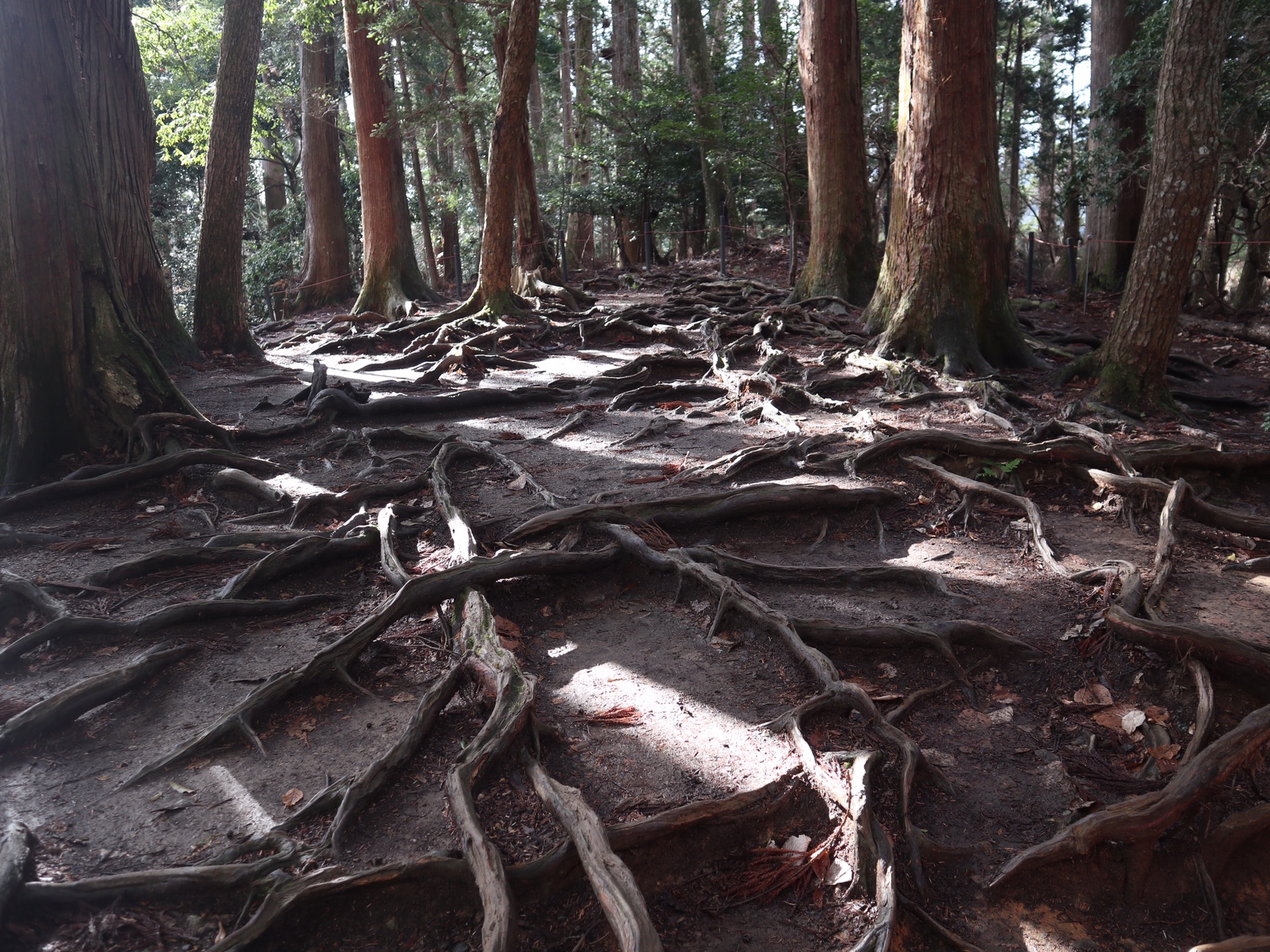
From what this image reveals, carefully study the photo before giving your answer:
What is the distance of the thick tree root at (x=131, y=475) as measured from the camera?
575cm

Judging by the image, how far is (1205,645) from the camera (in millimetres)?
3623

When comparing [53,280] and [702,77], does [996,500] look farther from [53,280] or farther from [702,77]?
[702,77]

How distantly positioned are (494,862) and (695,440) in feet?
17.1

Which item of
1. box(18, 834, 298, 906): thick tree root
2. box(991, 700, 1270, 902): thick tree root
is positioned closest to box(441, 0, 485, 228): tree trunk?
box(18, 834, 298, 906): thick tree root

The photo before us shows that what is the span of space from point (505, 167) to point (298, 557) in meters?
8.66

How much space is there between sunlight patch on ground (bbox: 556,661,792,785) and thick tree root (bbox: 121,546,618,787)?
756 millimetres

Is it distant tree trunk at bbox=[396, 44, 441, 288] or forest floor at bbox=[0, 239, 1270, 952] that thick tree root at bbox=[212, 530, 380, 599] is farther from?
distant tree trunk at bbox=[396, 44, 441, 288]

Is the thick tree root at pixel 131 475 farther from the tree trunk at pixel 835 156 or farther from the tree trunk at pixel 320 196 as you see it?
the tree trunk at pixel 320 196

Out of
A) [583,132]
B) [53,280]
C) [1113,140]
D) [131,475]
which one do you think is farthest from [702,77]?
[131,475]

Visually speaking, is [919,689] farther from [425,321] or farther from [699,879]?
[425,321]

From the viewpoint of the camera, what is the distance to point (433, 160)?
25703 mm

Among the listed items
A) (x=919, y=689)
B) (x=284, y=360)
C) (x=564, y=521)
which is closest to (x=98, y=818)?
(x=564, y=521)

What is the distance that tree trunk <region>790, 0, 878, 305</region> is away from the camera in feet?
38.4

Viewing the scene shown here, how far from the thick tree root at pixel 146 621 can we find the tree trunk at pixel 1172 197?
6.53 m
